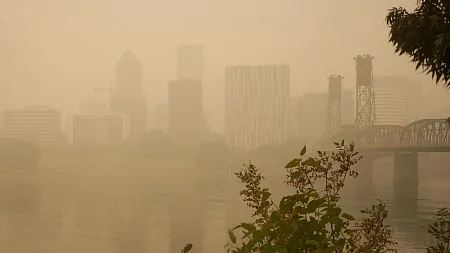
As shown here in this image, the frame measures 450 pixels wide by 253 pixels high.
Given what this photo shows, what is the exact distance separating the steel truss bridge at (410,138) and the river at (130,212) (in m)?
3.38

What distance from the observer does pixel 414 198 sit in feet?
122

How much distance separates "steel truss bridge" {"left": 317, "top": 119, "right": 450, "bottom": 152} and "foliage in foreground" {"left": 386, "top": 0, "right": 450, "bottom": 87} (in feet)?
112

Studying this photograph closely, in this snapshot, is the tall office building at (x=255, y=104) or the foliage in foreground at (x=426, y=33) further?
the tall office building at (x=255, y=104)

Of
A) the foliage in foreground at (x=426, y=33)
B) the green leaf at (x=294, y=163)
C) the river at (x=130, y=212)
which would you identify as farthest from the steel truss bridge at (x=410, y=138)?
the green leaf at (x=294, y=163)

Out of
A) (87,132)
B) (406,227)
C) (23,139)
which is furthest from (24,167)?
(406,227)

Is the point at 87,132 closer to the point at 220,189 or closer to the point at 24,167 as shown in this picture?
the point at 24,167

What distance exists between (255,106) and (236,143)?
7.20m

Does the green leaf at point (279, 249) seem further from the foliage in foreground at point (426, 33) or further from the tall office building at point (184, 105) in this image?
the tall office building at point (184, 105)

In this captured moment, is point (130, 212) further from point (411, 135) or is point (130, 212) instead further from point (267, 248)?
point (267, 248)

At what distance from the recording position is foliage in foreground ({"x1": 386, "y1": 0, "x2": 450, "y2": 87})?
3426mm

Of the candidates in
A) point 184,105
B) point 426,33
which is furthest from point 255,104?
point 426,33

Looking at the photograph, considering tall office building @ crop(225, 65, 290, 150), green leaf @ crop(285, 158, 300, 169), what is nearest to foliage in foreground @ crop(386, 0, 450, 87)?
green leaf @ crop(285, 158, 300, 169)

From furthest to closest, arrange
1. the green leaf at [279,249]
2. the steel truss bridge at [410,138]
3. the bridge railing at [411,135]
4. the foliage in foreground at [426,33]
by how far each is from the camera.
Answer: the bridge railing at [411,135]
the steel truss bridge at [410,138]
the foliage in foreground at [426,33]
the green leaf at [279,249]

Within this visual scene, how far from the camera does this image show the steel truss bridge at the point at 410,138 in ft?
134
